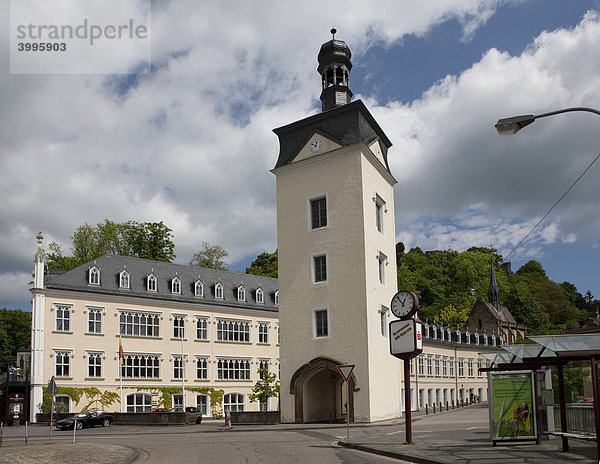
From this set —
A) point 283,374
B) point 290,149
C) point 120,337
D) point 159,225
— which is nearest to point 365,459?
point 283,374

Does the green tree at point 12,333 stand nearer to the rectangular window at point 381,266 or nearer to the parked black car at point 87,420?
the parked black car at point 87,420

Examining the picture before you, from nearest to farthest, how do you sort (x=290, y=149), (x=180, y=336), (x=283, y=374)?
(x=283, y=374), (x=290, y=149), (x=180, y=336)

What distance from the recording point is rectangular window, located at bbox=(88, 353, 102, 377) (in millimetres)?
50469

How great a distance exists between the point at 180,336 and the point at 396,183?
26.1 m

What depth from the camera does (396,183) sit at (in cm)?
4303

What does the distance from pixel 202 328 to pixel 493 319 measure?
201ft

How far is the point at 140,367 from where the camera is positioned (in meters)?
53.5

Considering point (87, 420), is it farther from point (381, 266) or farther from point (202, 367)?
point (381, 266)

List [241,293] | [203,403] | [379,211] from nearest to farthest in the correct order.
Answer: [379,211]
[203,403]
[241,293]

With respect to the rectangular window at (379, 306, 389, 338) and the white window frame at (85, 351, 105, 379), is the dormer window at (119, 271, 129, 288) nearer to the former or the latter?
the white window frame at (85, 351, 105, 379)

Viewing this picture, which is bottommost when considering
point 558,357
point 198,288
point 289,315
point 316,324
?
point 558,357

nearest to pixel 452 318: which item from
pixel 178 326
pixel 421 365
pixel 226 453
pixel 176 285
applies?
pixel 421 365

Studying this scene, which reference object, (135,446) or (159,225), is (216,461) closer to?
(135,446)

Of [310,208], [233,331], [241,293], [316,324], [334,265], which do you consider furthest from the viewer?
[241,293]
